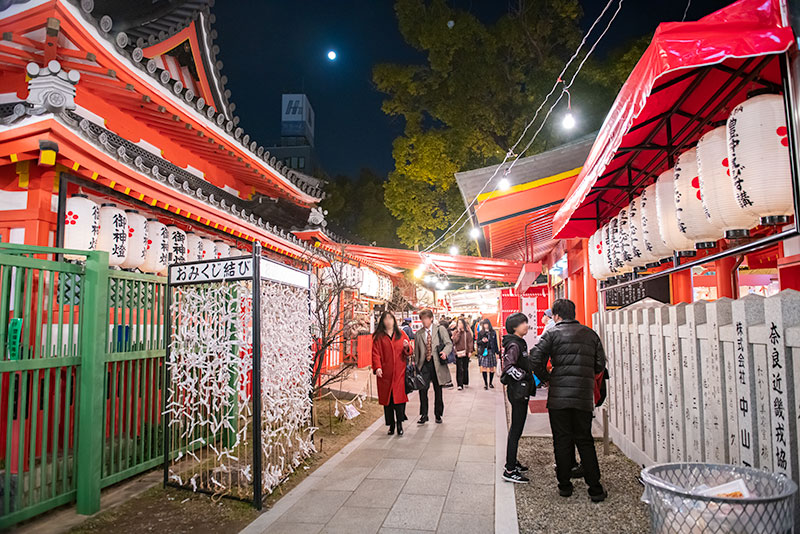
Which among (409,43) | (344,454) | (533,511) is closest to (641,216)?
(533,511)

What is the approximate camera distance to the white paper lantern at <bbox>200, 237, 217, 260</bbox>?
9.38 metres

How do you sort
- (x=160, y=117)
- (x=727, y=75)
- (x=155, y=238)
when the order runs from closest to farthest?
(x=727, y=75), (x=155, y=238), (x=160, y=117)

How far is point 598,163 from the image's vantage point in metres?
5.20

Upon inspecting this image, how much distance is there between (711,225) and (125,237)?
7139 mm

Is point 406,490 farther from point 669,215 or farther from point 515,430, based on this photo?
point 669,215

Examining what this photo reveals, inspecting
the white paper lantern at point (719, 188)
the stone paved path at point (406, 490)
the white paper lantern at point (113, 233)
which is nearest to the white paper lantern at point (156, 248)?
the white paper lantern at point (113, 233)

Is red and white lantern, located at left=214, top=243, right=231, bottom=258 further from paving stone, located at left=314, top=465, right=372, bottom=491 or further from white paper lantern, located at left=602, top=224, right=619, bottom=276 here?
white paper lantern, located at left=602, top=224, right=619, bottom=276

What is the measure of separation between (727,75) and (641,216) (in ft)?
5.34

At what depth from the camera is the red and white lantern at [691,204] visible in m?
4.16

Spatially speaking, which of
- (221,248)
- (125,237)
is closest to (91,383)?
(125,237)

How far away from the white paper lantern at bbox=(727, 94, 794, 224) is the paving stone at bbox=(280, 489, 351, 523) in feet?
14.6

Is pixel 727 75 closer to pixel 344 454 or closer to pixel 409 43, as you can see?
pixel 344 454

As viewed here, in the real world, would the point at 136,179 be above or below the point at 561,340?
above

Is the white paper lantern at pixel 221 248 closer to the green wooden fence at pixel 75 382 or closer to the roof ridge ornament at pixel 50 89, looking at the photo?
the green wooden fence at pixel 75 382
